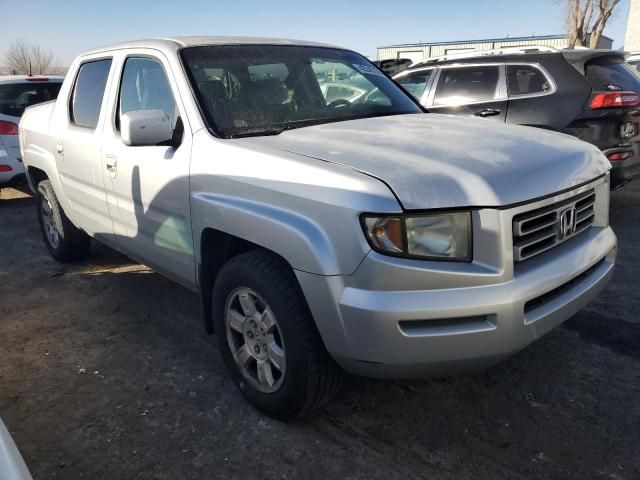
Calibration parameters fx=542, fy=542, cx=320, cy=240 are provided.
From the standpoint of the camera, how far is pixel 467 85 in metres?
6.30

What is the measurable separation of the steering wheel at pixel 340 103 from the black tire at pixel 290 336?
1243 mm

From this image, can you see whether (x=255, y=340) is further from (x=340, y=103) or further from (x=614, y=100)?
(x=614, y=100)

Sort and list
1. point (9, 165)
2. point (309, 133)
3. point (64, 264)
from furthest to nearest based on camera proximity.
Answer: point (9, 165) < point (64, 264) < point (309, 133)

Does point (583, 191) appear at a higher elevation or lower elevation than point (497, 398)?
higher

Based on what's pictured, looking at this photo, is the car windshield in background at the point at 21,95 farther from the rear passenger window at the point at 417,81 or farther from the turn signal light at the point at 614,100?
the turn signal light at the point at 614,100

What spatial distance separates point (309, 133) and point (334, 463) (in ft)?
5.12

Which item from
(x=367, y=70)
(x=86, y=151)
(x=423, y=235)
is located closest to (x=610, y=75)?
(x=367, y=70)

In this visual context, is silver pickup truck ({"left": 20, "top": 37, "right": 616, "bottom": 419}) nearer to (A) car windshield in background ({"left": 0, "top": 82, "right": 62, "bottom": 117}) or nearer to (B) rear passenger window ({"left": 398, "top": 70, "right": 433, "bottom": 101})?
(B) rear passenger window ({"left": 398, "top": 70, "right": 433, "bottom": 101})

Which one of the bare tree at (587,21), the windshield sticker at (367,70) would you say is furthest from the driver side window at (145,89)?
the bare tree at (587,21)

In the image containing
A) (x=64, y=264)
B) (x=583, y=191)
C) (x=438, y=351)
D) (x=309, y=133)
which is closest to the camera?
(x=438, y=351)

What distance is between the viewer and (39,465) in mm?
2395

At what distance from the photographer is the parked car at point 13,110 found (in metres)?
7.14

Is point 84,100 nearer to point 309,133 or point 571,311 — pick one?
point 309,133

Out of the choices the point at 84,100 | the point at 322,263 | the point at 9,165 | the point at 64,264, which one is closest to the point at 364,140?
the point at 322,263
